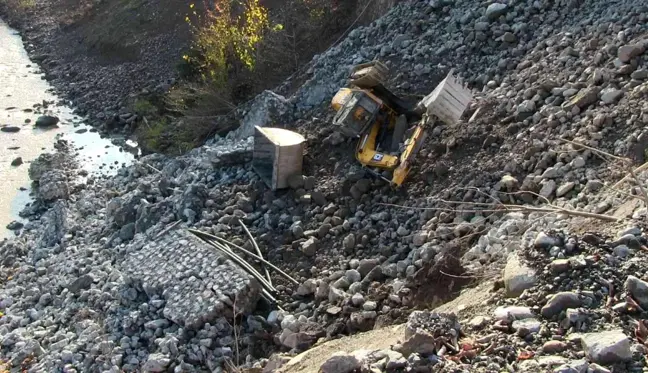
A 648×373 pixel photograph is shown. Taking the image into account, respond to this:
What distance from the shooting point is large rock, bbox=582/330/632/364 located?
427 centimetres

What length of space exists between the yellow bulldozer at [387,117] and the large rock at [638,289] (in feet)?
14.2

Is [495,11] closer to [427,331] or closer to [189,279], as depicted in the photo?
[189,279]

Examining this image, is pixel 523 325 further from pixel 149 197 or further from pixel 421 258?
pixel 149 197

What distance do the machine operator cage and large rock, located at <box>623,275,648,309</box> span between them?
5377 millimetres

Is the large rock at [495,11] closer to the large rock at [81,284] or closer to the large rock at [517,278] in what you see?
the large rock at [517,278]

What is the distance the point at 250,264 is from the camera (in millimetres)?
9211

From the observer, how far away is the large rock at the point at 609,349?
168 inches

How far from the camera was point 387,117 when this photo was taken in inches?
396

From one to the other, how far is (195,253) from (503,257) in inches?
172


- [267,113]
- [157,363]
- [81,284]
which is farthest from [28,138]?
[157,363]

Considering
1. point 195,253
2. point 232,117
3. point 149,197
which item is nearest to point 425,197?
point 195,253

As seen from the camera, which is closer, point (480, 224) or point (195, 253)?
Result: point (480, 224)

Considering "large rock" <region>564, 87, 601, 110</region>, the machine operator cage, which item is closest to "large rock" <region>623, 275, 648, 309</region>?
"large rock" <region>564, 87, 601, 110</region>

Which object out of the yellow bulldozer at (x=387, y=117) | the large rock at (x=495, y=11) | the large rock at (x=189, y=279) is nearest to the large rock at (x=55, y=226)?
the large rock at (x=189, y=279)
